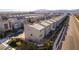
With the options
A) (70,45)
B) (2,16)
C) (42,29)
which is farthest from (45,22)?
→ (2,16)

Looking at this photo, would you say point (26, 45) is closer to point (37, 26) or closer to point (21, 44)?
point (21, 44)

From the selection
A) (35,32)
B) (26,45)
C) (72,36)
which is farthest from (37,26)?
(72,36)

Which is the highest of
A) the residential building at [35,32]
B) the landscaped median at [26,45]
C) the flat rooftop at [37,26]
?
the flat rooftop at [37,26]

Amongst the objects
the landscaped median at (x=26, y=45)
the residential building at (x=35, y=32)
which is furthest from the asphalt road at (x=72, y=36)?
the residential building at (x=35, y=32)

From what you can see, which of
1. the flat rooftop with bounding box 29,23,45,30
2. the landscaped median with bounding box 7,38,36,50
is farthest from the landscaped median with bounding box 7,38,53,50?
the flat rooftop with bounding box 29,23,45,30

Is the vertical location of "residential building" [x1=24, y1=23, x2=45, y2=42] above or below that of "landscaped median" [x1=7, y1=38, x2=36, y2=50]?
above

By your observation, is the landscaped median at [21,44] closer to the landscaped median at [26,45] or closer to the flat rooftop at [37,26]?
the landscaped median at [26,45]

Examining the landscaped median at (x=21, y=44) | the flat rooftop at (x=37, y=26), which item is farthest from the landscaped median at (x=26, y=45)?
the flat rooftop at (x=37, y=26)

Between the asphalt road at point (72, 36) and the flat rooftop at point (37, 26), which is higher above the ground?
the flat rooftop at point (37, 26)

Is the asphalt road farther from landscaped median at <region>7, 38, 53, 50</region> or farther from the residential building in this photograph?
the residential building

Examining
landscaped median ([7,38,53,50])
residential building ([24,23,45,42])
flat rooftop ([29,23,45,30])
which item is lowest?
landscaped median ([7,38,53,50])
